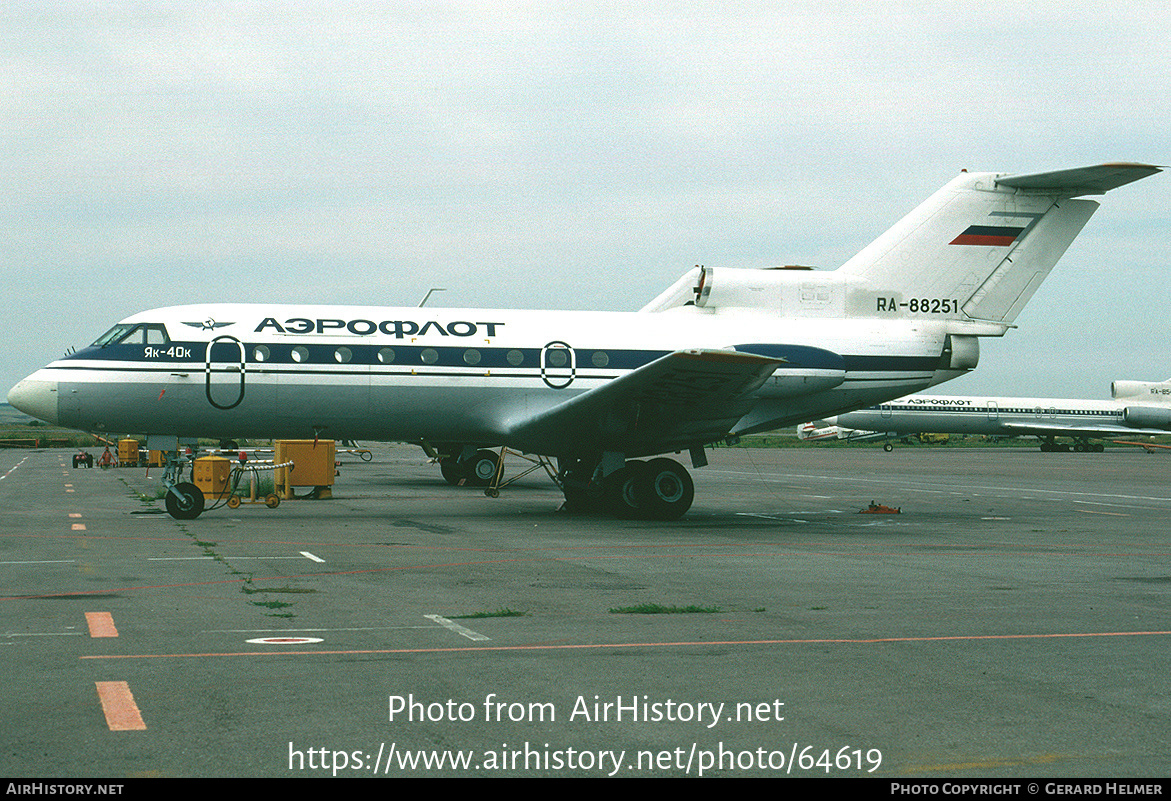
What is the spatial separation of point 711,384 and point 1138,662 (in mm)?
11298

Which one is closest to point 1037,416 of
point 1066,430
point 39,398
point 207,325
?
point 1066,430

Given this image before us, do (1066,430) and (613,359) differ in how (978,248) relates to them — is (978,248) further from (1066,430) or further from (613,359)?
(1066,430)

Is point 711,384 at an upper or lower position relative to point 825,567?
upper

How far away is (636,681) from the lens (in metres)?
6.90

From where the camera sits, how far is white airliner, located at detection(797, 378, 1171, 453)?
7462cm

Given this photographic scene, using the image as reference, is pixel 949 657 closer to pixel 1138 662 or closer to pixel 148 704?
pixel 1138 662

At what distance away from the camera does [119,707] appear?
6047 millimetres

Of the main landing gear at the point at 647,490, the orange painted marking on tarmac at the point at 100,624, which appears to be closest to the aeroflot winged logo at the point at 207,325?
the main landing gear at the point at 647,490

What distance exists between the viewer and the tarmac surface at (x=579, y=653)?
210 inches

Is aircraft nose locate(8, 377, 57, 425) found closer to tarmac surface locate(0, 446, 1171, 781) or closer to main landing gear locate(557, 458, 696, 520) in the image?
tarmac surface locate(0, 446, 1171, 781)

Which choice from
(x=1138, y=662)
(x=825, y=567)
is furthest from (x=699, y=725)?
(x=825, y=567)

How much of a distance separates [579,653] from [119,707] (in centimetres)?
314

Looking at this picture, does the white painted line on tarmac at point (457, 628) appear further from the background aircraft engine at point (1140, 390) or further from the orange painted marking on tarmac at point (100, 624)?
the background aircraft engine at point (1140, 390)

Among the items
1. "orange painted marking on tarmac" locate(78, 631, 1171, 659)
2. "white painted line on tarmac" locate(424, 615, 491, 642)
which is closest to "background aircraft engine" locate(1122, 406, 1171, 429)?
"orange painted marking on tarmac" locate(78, 631, 1171, 659)
